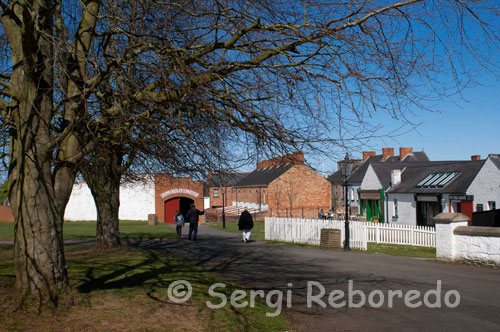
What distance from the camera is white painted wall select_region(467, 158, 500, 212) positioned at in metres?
28.0

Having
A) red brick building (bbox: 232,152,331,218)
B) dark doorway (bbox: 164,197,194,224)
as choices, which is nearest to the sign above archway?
dark doorway (bbox: 164,197,194,224)

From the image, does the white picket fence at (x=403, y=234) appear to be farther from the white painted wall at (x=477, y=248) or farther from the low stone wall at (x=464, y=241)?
the white painted wall at (x=477, y=248)

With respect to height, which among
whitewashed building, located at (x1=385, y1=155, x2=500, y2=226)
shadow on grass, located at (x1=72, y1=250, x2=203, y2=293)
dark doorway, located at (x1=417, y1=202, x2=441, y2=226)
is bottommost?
shadow on grass, located at (x1=72, y1=250, x2=203, y2=293)

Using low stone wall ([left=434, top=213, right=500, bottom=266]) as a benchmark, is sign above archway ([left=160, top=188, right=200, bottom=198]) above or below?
above

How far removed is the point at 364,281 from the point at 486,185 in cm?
2097

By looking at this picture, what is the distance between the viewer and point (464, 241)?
1451cm

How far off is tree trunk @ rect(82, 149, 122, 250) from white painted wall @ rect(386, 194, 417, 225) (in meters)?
26.4

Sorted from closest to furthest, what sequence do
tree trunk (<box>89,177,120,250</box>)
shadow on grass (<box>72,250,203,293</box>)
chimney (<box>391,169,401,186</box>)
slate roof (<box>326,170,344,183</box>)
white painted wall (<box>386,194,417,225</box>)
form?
shadow on grass (<box>72,250,203,293</box>)
tree trunk (<box>89,177,120,250</box>)
slate roof (<box>326,170,344,183</box>)
white painted wall (<box>386,194,417,225</box>)
chimney (<box>391,169,401,186</box>)

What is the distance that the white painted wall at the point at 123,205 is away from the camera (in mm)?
52938

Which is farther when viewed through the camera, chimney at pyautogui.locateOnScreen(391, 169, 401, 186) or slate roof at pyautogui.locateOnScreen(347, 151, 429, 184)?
slate roof at pyautogui.locateOnScreen(347, 151, 429, 184)

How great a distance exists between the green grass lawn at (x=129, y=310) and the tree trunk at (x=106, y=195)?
5277mm

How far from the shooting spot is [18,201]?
23.2ft

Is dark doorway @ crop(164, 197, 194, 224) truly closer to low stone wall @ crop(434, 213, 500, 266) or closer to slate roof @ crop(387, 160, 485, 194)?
slate roof @ crop(387, 160, 485, 194)

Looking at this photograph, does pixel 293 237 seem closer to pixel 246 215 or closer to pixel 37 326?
pixel 246 215
